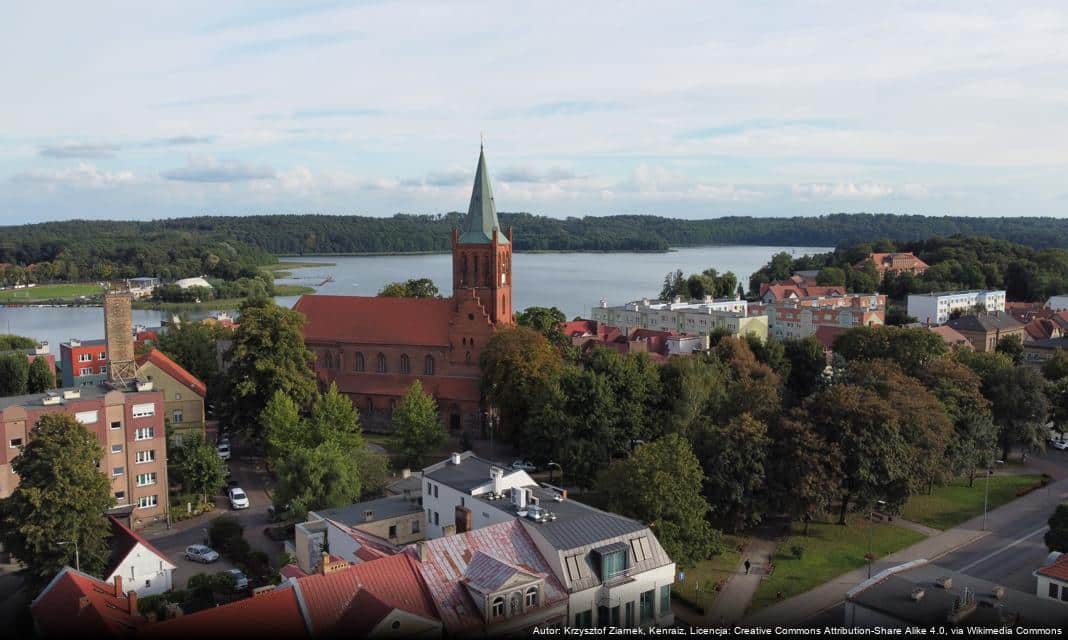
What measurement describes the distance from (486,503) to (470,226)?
31328 millimetres

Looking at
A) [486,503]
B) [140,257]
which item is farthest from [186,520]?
[140,257]

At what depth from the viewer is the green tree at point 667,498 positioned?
3153 centimetres

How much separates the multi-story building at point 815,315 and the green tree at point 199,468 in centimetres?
5820

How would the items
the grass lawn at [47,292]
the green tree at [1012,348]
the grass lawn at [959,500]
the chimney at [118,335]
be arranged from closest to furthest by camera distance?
the chimney at [118,335], the grass lawn at [959,500], the green tree at [1012,348], the grass lawn at [47,292]

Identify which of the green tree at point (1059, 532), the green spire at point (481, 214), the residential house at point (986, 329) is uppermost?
the green spire at point (481, 214)

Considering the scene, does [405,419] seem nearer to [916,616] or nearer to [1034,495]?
[916,616]

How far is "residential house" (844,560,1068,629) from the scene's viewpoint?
23.2 m

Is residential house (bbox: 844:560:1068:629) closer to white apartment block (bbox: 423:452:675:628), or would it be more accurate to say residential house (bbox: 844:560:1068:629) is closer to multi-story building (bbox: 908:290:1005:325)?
white apartment block (bbox: 423:452:675:628)

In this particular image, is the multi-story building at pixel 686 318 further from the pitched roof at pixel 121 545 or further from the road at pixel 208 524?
the pitched roof at pixel 121 545

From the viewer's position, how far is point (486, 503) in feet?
92.8

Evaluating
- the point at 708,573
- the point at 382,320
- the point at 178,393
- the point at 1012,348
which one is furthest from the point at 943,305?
the point at 178,393

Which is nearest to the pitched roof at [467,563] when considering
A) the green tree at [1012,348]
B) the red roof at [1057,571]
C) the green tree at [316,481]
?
the green tree at [316,481]

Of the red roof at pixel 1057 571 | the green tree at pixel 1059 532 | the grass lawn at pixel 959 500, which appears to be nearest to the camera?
the red roof at pixel 1057 571

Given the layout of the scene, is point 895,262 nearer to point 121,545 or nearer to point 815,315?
point 815,315
